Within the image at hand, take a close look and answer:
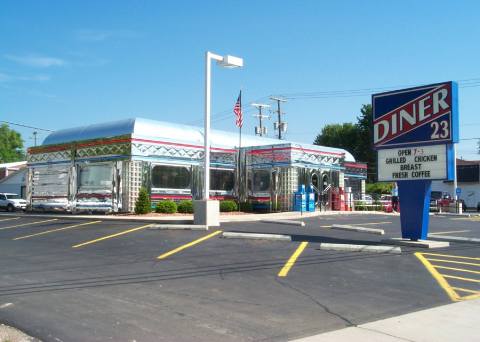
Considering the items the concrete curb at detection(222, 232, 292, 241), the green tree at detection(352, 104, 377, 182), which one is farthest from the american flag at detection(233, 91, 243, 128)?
the green tree at detection(352, 104, 377, 182)

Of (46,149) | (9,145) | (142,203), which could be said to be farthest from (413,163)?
(9,145)

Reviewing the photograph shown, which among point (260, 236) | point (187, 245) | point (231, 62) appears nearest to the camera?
point (187, 245)

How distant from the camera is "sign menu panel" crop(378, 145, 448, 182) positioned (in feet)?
48.1

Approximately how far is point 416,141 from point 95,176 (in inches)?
720

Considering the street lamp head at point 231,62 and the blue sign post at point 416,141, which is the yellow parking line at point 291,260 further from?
the street lamp head at point 231,62

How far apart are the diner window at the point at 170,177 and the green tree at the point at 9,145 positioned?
7481 centimetres

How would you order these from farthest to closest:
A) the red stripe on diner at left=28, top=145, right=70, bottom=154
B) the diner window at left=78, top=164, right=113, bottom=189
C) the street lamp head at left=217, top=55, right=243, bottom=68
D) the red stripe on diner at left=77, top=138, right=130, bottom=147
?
1. the red stripe on diner at left=28, top=145, right=70, bottom=154
2. the diner window at left=78, top=164, right=113, bottom=189
3. the red stripe on diner at left=77, top=138, right=130, bottom=147
4. the street lamp head at left=217, top=55, right=243, bottom=68

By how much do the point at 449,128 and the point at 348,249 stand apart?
4341mm

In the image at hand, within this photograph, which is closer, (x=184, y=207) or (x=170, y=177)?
(x=184, y=207)

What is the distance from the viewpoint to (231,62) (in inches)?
781

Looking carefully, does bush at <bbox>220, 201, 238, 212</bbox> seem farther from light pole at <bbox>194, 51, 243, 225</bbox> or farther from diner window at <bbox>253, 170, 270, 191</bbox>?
light pole at <bbox>194, 51, 243, 225</bbox>

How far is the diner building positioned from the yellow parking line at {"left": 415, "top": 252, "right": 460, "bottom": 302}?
1676 cm

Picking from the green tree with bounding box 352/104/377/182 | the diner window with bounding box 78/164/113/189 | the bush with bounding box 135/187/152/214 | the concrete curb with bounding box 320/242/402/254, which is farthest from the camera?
the green tree with bounding box 352/104/377/182

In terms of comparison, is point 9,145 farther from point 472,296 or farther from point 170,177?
point 472,296
